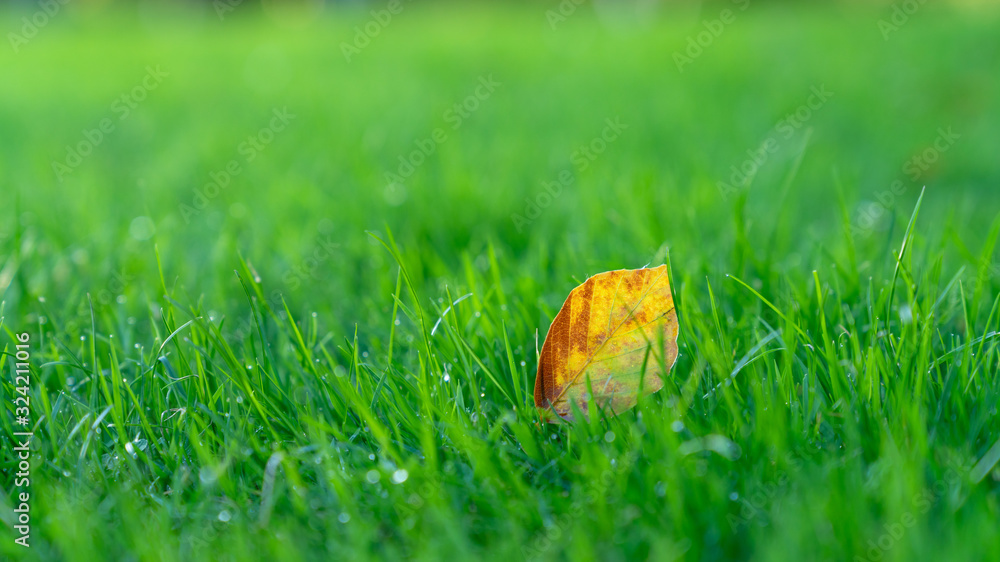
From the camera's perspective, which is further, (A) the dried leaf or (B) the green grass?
(A) the dried leaf

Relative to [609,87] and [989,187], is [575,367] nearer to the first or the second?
[989,187]

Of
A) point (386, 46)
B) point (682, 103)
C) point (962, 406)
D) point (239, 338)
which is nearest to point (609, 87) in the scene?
point (682, 103)

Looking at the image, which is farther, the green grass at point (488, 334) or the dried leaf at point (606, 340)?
the dried leaf at point (606, 340)

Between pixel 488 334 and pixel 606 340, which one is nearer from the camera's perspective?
pixel 606 340
